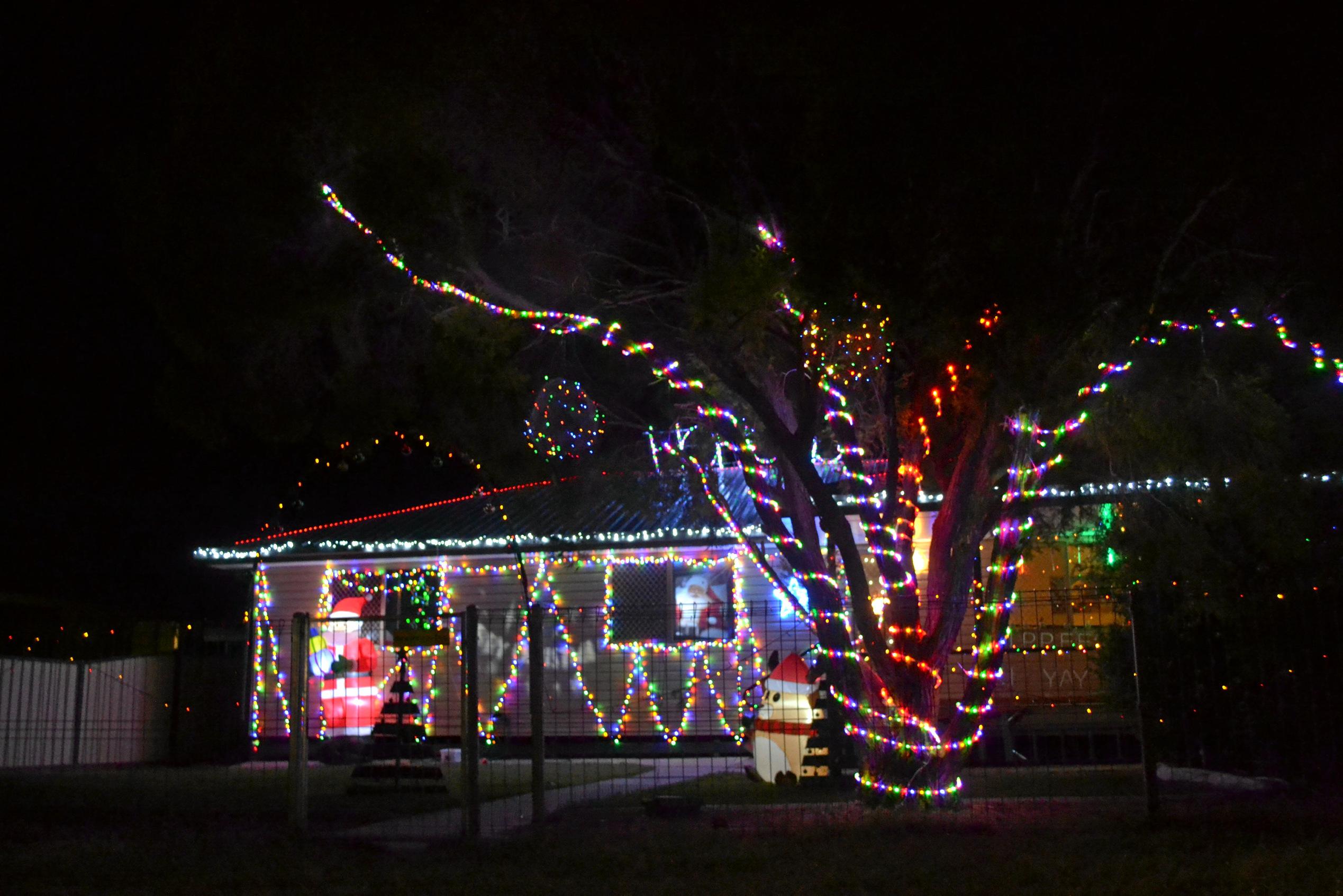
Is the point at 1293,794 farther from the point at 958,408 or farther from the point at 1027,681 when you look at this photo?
the point at 1027,681

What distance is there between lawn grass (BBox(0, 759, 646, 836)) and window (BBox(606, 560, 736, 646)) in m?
2.38

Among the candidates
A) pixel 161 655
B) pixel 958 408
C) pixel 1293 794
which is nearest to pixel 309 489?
pixel 161 655

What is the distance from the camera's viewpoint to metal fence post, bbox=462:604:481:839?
8.16m

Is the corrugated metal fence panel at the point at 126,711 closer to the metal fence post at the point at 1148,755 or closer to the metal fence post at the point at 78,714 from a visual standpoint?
the metal fence post at the point at 78,714

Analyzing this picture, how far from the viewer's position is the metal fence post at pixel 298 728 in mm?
8500

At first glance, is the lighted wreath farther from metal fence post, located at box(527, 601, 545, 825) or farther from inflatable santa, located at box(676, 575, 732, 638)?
inflatable santa, located at box(676, 575, 732, 638)

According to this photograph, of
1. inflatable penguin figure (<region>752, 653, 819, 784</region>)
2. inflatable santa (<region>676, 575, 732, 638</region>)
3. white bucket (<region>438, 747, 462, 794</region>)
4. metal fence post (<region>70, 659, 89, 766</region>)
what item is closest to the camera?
inflatable penguin figure (<region>752, 653, 819, 784</region>)

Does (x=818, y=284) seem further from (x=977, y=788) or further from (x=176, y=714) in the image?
(x=176, y=714)

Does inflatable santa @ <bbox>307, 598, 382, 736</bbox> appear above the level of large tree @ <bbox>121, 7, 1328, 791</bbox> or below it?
below

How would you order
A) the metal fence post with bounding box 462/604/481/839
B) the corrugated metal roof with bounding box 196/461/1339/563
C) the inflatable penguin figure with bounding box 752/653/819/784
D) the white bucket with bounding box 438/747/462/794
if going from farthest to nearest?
the corrugated metal roof with bounding box 196/461/1339/563 → the white bucket with bounding box 438/747/462/794 → the inflatable penguin figure with bounding box 752/653/819/784 → the metal fence post with bounding box 462/604/481/839

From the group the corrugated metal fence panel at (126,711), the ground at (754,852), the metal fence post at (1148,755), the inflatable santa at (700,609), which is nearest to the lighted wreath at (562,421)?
the ground at (754,852)

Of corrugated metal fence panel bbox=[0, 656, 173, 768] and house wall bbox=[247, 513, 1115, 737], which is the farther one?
corrugated metal fence panel bbox=[0, 656, 173, 768]

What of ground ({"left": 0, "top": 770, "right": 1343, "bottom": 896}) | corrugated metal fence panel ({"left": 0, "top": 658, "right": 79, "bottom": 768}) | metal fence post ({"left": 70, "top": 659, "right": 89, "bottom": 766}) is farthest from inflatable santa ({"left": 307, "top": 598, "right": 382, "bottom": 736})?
ground ({"left": 0, "top": 770, "right": 1343, "bottom": 896})

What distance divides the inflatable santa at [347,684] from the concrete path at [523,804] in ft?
6.54
